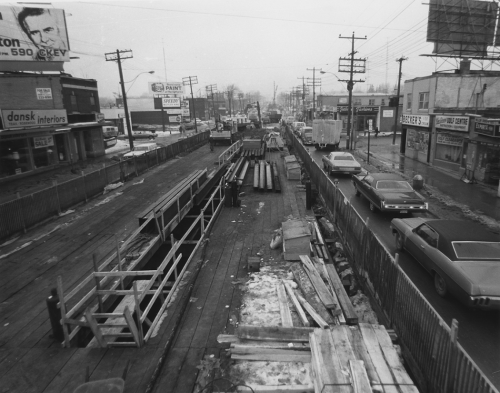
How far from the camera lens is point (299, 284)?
813cm

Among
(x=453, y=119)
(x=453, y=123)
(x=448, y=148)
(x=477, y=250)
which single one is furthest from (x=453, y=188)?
(x=477, y=250)

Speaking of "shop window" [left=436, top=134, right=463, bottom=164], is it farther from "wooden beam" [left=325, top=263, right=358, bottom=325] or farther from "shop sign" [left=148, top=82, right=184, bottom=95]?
"shop sign" [left=148, top=82, right=184, bottom=95]

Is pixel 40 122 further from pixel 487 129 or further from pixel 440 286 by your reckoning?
pixel 487 129

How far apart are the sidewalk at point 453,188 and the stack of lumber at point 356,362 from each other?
12354mm

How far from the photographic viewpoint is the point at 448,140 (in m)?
25.0

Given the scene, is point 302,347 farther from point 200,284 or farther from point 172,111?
point 172,111

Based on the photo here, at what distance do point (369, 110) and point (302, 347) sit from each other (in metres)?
57.2

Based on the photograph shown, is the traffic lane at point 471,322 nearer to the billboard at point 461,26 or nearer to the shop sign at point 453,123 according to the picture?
the shop sign at point 453,123

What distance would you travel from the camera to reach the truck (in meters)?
37.6

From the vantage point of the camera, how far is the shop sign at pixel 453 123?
72.4ft

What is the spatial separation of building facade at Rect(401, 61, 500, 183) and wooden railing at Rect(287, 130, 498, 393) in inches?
611

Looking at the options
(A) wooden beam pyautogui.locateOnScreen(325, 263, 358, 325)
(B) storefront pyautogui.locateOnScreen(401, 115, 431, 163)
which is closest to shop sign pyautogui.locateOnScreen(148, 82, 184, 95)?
(B) storefront pyautogui.locateOnScreen(401, 115, 431, 163)

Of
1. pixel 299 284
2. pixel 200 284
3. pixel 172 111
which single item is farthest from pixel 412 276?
pixel 172 111

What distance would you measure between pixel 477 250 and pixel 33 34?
36626 mm
